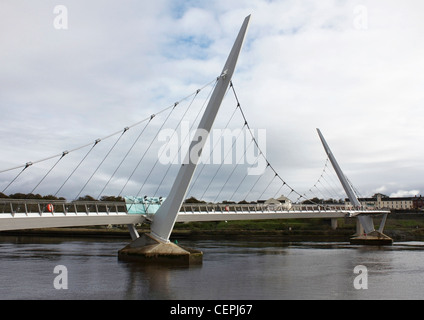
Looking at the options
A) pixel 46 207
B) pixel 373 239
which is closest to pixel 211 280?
pixel 46 207

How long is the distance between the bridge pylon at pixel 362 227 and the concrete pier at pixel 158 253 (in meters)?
43.5

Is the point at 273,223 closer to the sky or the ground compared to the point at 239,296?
closer to the sky

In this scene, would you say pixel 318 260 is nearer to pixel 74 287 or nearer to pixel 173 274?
pixel 173 274

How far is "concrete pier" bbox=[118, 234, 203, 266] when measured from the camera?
3691 centimetres

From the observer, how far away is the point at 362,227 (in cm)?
7956

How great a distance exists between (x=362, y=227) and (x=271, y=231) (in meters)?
19.0

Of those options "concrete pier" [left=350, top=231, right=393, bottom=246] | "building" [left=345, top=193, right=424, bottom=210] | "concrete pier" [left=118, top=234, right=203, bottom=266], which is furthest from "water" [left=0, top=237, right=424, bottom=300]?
"building" [left=345, top=193, right=424, bottom=210]

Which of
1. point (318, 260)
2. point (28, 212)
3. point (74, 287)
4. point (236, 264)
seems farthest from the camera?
point (318, 260)

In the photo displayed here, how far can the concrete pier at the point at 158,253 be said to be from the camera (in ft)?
121
